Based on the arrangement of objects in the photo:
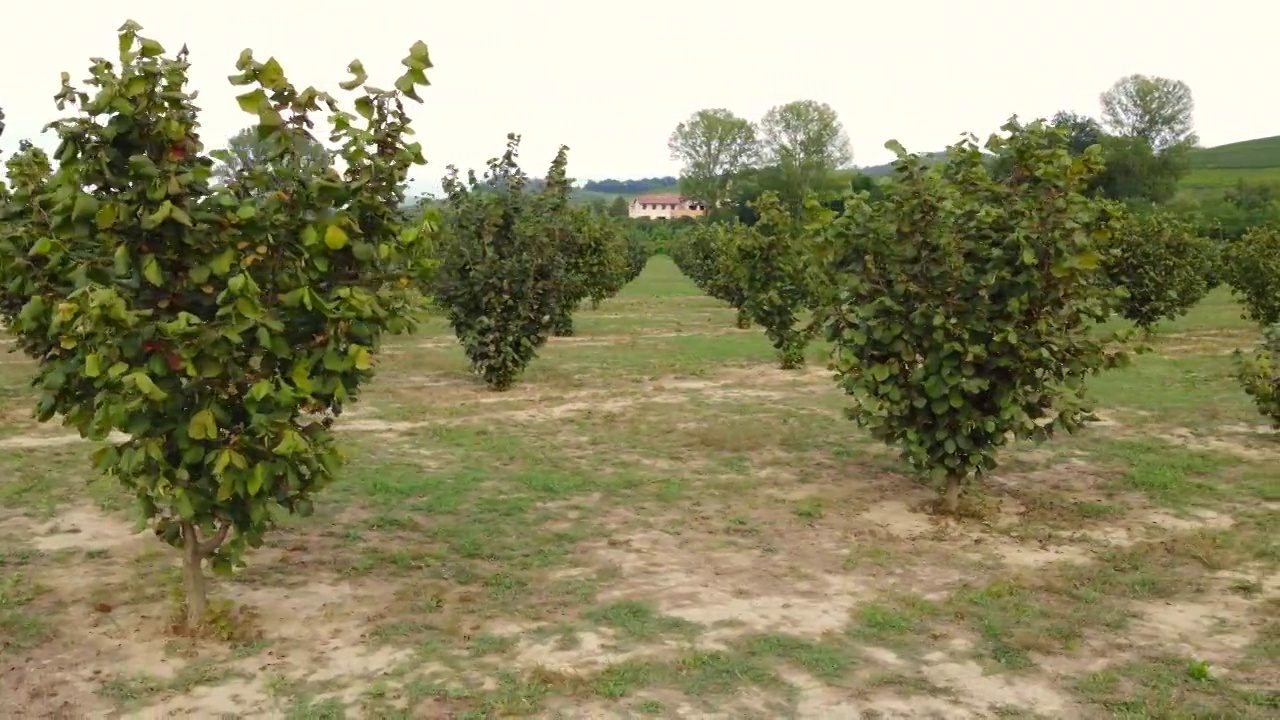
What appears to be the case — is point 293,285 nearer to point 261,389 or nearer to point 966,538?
point 261,389

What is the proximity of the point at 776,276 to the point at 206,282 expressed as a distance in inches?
559

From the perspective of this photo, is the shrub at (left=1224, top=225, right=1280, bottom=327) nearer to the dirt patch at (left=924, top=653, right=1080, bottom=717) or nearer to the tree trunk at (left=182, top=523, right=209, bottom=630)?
the dirt patch at (left=924, top=653, right=1080, bottom=717)

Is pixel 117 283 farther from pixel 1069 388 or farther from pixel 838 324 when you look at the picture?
pixel 1069 388

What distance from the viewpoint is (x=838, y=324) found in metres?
8.41

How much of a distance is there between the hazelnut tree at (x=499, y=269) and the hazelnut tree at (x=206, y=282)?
9.23 metres

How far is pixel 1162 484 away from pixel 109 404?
29.0 feet

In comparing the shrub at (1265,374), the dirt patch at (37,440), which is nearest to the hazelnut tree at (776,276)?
the shrub at (1265,374)

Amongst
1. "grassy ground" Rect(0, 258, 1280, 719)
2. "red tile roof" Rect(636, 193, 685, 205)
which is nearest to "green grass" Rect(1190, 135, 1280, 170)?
"red tile roof" Rect(636, 193, 685, 205)

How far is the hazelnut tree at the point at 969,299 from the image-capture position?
7715mm

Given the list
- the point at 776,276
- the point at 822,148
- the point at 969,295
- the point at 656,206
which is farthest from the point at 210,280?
the point at 656,206

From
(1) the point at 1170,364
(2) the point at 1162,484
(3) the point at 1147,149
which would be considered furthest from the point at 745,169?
(2) the point at 1162,484

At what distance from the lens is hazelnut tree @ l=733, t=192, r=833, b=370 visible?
58.4ft

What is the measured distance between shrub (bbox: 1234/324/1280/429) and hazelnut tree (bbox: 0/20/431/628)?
9917mm

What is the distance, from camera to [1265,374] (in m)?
11.2
